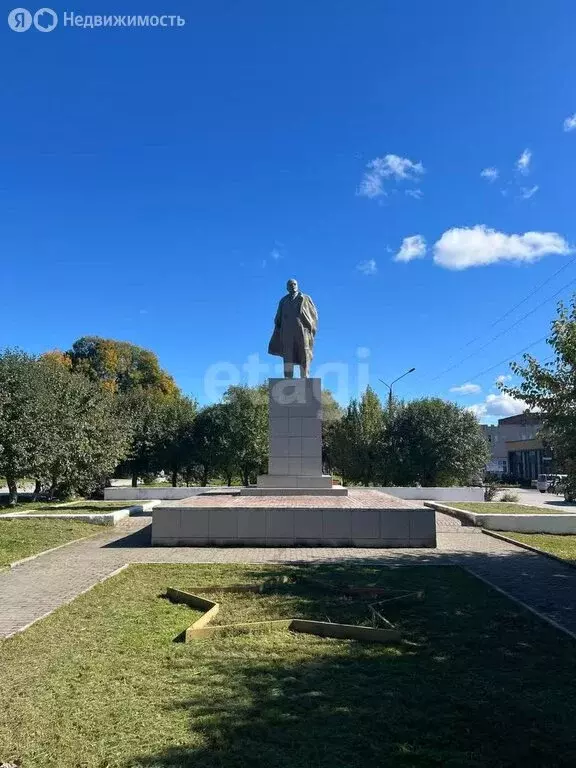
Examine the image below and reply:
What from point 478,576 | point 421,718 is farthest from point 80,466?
point 421,718

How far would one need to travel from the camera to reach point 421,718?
11.6ft

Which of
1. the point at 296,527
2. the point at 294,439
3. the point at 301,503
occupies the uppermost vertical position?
the point at 294,439

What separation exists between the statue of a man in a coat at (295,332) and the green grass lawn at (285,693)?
409 inches

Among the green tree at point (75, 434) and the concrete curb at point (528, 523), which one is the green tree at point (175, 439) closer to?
Result: the green tree at point (75, 434)

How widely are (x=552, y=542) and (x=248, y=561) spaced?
6.35 meters

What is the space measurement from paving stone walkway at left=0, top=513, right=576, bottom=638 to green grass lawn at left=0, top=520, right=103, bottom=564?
357 mm

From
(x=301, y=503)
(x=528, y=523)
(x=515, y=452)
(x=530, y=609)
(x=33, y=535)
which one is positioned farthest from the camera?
(x=515, y=452)

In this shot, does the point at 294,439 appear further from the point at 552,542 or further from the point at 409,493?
the point at 409,493

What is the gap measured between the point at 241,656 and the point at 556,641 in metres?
2.58

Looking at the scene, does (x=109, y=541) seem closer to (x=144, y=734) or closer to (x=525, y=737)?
(x=144, y=734)

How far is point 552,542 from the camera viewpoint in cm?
1206

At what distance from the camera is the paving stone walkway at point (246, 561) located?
6.51 meters

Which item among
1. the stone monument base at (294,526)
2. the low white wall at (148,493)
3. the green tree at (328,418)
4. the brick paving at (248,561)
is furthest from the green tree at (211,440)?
the stone monument base at (294,526)

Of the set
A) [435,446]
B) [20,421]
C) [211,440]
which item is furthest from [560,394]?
[211,440]
